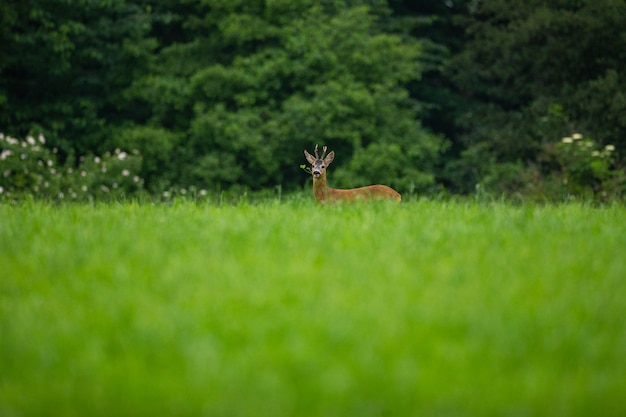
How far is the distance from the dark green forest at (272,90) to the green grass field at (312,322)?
11.8 metres

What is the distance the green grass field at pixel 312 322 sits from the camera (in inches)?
131

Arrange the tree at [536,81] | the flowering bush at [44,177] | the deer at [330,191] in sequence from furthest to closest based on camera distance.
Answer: the tree at [536,81] → the flowering bush at [44,177] → the deer at [330,191]

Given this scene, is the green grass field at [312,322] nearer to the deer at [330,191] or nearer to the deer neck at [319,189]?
the deer at [330,191]

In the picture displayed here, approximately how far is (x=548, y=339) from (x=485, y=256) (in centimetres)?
158

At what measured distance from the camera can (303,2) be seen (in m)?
20.8

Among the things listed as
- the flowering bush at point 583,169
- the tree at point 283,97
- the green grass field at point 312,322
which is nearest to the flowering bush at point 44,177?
the tree at point 283,97

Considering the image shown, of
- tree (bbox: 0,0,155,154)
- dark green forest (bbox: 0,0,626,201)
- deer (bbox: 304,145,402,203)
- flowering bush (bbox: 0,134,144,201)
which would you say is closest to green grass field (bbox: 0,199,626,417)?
deer (bbox: 304,145,402,203)

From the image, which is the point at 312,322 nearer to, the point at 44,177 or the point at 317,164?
the point at 317,164

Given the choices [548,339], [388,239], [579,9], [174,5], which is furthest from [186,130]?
[548,339]

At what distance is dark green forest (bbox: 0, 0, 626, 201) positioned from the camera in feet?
63.8

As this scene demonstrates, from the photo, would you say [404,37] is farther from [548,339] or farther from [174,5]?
[548,339]

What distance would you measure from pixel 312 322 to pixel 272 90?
1745 cm

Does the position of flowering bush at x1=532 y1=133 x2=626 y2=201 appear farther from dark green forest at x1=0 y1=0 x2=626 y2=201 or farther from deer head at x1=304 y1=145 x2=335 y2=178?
deer head at x1=304 y1=145 x2=335 y2=178

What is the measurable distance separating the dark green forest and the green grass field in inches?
466
